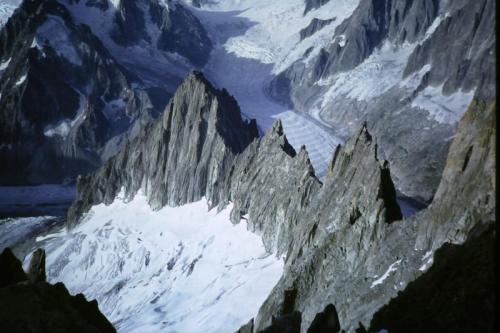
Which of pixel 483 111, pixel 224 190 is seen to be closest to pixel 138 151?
pixel 224 190

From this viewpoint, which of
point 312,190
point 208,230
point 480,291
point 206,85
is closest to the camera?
point 480,291

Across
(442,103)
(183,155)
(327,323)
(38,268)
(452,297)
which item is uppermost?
(452,297)

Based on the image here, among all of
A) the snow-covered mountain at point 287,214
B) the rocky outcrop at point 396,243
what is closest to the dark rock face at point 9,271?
the snow-covered mountain at point 287,214

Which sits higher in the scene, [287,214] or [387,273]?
[387,273]

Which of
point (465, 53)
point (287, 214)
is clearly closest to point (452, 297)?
point (287, 214)

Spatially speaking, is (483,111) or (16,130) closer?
(483,111)

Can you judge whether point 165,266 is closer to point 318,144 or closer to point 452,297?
point 452,297

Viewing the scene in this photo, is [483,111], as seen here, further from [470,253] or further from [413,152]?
[413,152]

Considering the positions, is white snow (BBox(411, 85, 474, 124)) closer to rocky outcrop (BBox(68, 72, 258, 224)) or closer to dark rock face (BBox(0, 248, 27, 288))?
rocky outcrop (BBox(68, 72, 258, 224))
